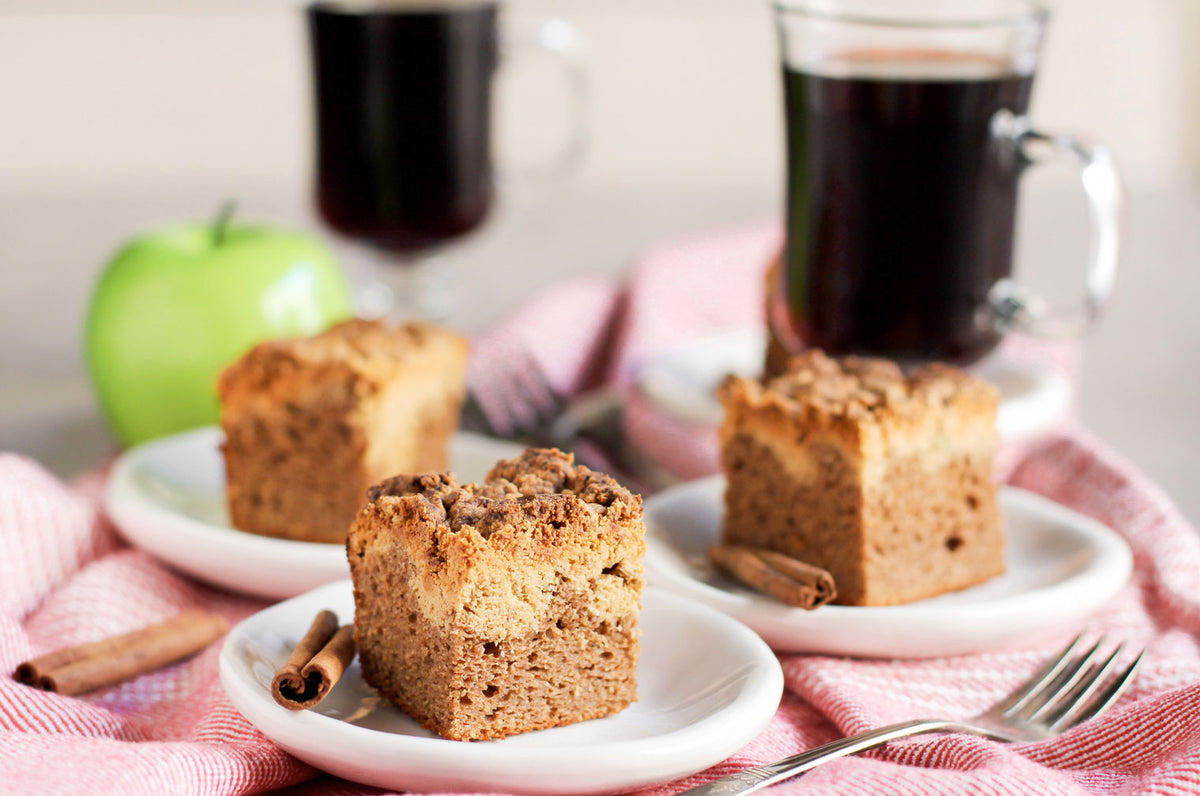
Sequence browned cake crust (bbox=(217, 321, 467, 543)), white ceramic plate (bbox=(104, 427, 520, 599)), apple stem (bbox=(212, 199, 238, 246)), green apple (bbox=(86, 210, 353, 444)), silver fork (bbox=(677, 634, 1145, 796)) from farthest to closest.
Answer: apple stem (bbox=(212, 199, 238, 246)) < green apple (bbox=(86, 210, 353, 444)) < browned cake crust (bbox=(217, 321, 467, 543)) < white ceramic plate (bbox=(104, 427, 520, 599)) < silver fork (bbox=(677, 634, 1145, 796))

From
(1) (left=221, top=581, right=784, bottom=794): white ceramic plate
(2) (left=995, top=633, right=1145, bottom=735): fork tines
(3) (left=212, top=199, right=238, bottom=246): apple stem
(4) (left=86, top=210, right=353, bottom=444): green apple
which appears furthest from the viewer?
(3) (left=212, top=199, right=238, bottom=246): apple stem

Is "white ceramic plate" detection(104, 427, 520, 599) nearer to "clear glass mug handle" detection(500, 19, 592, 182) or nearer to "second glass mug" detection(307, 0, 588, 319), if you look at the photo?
"second glass mug" detection(307, 0, 588, 319)

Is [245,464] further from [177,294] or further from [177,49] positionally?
[177,49]

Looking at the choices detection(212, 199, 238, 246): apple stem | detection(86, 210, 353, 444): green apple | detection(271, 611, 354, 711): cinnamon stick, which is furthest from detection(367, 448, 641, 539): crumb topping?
detection(212, 199, 238, 246): apple stem

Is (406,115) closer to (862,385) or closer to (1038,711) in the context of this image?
(862,385)

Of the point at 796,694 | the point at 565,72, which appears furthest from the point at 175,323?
the point at 796,694

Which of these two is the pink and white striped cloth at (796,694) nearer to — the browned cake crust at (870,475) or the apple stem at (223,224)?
the browned cake crust at (870,475)

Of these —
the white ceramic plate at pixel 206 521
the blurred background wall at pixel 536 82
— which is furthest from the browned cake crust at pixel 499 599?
the blurred background wall at pixel 536 82
